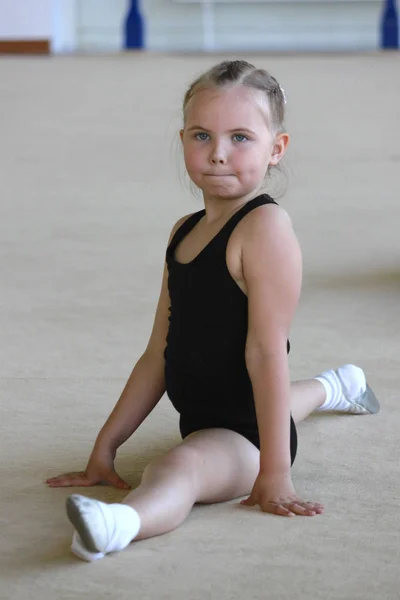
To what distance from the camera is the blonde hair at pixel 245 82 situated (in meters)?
1.09

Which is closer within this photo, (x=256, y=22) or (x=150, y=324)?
(x=150, y=324)

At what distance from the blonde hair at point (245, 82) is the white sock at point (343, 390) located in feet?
1.26

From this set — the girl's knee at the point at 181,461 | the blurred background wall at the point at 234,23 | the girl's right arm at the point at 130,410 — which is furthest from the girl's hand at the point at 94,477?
the blurred background wall at the point at 234,23

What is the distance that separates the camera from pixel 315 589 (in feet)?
2.82

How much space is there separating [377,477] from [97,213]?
1684 mm

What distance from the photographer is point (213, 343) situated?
112cm

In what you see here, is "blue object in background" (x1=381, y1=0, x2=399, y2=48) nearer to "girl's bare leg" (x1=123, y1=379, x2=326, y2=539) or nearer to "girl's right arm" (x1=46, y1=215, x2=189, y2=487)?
"girl's right arm" (x1=46, y1=215, x2=189, y2=487)

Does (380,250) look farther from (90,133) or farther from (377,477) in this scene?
(90,133)

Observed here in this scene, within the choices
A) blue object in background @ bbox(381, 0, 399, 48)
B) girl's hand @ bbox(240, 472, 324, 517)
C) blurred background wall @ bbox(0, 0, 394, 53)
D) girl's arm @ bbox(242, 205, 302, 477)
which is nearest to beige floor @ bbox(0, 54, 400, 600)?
girl's hand @ bbox(240, 472, 324, 517)

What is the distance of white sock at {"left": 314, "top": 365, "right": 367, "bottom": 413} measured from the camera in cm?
134

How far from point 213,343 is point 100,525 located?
0.29 metres

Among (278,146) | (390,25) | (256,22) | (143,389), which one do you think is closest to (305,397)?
(143,389)

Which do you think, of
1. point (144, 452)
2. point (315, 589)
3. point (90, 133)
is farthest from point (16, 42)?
point (315, 589)

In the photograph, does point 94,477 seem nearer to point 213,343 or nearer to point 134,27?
point 213,343
